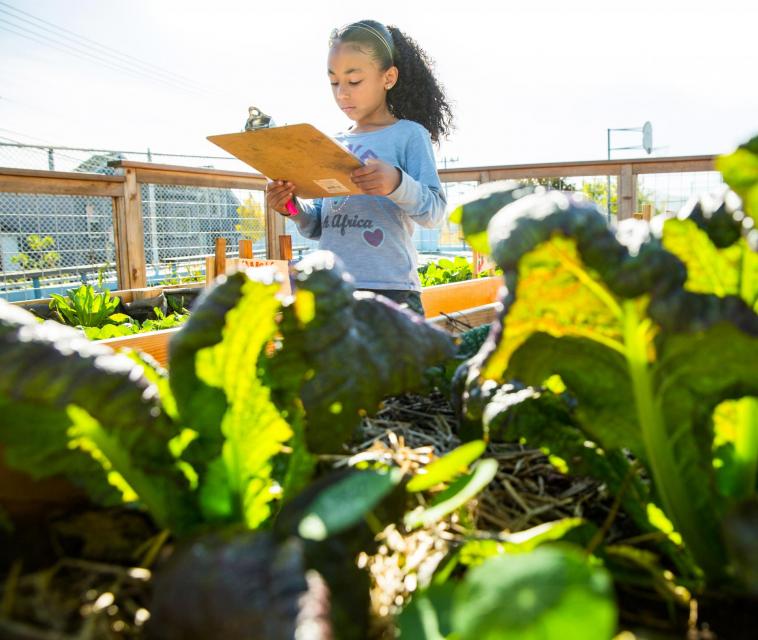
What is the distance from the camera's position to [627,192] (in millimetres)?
4969

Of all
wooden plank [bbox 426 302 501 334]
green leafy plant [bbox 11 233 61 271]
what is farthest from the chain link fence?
wooden plank [bbox 426 302 501 334]

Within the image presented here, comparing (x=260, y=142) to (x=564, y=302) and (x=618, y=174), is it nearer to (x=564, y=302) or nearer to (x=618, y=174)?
(x=564, y=302)

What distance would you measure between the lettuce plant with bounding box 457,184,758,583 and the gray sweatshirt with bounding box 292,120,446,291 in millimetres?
1659

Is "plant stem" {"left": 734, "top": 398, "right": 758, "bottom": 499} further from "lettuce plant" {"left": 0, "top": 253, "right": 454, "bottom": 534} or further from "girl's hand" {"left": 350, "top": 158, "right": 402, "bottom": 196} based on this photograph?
"girl's hand" {"left": 350, "top": 158, "right": 402, "bottom": 196}

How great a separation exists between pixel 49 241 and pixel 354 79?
7262mm

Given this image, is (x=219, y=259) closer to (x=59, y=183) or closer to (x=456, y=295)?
(x=456, y=295)

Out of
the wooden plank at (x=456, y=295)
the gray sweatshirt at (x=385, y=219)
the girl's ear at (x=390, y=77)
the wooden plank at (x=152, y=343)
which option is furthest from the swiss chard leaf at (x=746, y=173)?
the wooden plank at (x=456, y=295)

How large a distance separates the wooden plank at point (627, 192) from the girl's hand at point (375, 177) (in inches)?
139

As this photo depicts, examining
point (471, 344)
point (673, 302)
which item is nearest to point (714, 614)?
point (673, 302)

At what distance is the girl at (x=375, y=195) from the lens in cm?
216

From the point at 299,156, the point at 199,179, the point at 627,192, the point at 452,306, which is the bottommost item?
the point at 452,306

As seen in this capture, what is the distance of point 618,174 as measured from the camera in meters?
4.97

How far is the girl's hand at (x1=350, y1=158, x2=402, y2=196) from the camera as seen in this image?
1.83 meters

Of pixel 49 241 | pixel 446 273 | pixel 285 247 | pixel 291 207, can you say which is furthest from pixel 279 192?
pixel 49 241
